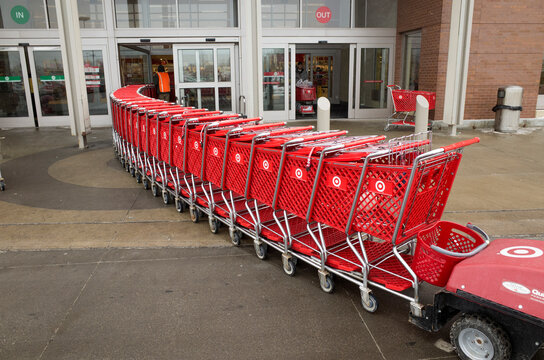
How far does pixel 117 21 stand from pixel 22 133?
4.54 m

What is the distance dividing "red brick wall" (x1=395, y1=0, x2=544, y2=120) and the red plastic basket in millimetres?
10048

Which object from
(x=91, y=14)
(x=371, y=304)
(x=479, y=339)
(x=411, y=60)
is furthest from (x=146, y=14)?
(x=479, y=339)

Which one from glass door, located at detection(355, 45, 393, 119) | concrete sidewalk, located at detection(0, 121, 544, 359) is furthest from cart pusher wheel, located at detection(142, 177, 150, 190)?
glass door, located at detection(355, 45, 393, 119)

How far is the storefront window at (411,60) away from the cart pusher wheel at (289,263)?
36.1ft

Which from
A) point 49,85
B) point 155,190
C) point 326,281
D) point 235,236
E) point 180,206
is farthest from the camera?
point 49,85

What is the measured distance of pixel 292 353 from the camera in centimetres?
285

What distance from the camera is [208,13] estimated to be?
46.2 feet

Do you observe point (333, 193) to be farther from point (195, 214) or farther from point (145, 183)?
point (145, 183)

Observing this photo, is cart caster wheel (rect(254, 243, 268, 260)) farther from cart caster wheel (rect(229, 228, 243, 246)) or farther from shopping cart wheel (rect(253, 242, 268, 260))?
cart caster wheel (rect(229, 228, 243, 246))

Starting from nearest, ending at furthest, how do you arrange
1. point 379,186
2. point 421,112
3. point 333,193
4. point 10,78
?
point 379,186, point 333,193, point 421,112, point 10,78

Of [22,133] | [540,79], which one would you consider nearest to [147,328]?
[22,133]

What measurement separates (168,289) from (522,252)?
2748 mm

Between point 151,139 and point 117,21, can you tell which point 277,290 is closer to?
point 151,139

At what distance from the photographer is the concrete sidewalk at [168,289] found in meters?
2.96
